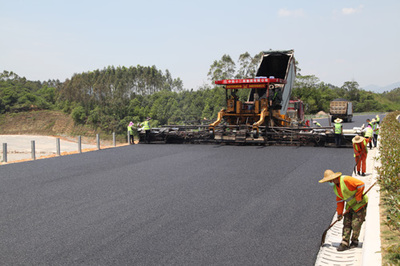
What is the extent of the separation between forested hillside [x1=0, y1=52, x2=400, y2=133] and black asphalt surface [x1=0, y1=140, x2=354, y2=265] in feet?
130

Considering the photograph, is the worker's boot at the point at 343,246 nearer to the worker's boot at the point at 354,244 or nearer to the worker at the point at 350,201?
the worker at the point at 350,201

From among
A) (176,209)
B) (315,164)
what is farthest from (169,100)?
(176,209)

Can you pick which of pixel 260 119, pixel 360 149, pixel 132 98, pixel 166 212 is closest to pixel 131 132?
pixel 260 119

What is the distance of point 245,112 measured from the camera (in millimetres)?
17125

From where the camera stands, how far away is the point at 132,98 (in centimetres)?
7631

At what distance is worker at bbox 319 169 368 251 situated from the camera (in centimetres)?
463

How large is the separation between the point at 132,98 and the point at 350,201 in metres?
73.7

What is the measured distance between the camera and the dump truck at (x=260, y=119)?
15750 mm

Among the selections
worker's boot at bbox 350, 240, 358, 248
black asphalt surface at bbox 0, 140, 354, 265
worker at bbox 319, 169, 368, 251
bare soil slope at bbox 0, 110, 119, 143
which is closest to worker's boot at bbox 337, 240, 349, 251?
worker at bbox 319, 169, 368, 251

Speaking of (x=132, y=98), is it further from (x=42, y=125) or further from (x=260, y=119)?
(x=260, y=119)

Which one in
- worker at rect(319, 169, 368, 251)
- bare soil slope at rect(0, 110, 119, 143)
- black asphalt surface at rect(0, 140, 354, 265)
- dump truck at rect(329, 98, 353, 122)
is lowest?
bare soil slope at rect(0, 110, 119, 143)

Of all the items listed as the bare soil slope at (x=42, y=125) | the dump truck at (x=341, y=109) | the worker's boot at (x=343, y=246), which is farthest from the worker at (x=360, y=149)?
the bare soil slope at (x=42, y=125)

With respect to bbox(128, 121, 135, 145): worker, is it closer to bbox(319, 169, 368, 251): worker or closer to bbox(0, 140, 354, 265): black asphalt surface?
bbox(0, 140, 354, 265): black asphalt surface

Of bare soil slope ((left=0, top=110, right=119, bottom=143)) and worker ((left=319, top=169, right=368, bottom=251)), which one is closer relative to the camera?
worker ((left=319, top=169, right=368, bottom=251))
